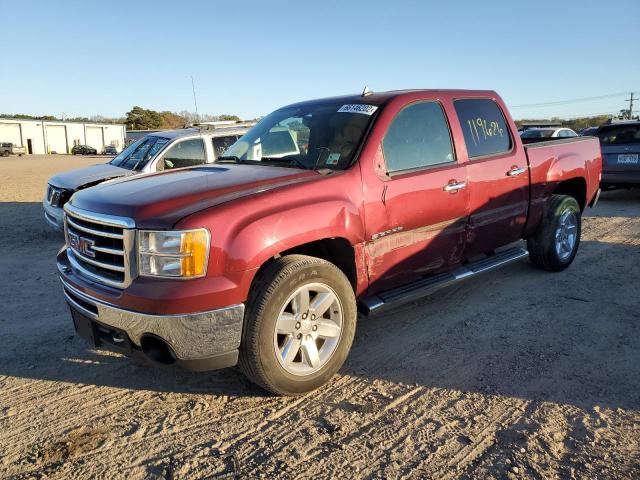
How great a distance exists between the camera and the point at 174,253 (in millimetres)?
2744

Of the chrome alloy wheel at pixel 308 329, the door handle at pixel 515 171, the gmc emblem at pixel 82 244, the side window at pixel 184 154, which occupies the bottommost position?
the chrome alloy wheel at pixel 308 329

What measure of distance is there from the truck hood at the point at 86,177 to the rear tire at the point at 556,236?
6.22m

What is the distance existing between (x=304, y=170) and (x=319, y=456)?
1.93 m

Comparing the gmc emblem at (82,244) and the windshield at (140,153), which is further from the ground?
the windshield at (140,153)

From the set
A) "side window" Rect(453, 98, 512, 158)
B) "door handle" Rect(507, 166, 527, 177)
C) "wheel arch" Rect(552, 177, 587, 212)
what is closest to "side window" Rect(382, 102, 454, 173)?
"side window" Rect(453, 98, 512, 158)

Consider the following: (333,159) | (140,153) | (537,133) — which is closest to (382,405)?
(333,159)

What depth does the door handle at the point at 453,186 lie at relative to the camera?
407 cm

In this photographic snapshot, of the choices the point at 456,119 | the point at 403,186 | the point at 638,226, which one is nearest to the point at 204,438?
the point at 403,186

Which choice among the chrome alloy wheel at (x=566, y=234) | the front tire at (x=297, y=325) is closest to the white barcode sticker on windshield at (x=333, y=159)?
the front tire at (x=297, y=325)

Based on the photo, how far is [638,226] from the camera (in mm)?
8125

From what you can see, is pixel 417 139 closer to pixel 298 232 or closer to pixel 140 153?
pixel 298 232

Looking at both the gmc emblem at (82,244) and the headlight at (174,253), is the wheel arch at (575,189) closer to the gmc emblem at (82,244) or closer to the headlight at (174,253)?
the headlight at (174,253)

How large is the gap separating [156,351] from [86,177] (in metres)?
6.26

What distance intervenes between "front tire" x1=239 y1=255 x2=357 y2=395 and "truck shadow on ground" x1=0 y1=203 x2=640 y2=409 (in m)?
0.30
